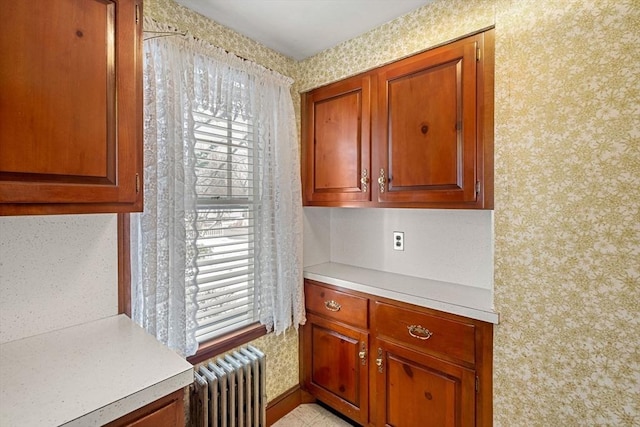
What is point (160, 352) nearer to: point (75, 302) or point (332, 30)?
point (75, 302)

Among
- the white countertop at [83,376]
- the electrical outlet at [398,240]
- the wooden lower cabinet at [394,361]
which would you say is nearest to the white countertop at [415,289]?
the wooden lower cabinet at [394,361]

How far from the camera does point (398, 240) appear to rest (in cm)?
210

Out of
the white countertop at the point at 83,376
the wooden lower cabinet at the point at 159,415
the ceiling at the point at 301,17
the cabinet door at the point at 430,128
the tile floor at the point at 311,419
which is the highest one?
the ceiling at the point at 301,17

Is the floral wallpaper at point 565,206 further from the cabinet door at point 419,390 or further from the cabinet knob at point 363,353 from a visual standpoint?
the cabinet knob at point 363,353

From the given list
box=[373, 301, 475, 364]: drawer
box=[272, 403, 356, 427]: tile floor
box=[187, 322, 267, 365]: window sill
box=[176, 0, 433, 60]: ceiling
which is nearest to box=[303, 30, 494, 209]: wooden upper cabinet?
box=[176, 0, 433, 60]: ceiling

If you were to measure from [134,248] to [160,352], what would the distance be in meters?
0.55

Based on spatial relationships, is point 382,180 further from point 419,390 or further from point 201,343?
point 201,343

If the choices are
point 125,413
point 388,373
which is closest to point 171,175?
point 125,413

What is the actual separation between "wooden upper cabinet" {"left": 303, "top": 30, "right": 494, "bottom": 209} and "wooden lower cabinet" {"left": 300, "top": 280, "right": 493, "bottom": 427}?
605mm

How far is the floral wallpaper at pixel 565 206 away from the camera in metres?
1.05

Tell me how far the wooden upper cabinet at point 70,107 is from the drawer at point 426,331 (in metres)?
Answer: 1.35

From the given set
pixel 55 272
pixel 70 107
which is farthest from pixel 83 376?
pixel 70 107

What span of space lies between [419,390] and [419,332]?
31cm

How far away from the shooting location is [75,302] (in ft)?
3.94
